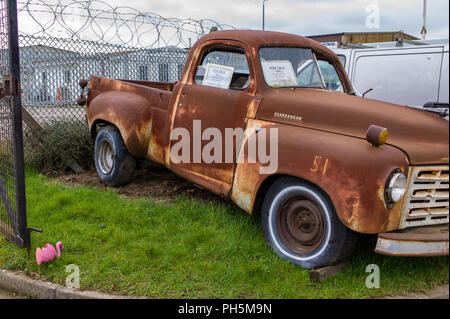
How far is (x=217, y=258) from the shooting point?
13.2ft

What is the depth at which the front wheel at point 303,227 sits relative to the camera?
11.8ft

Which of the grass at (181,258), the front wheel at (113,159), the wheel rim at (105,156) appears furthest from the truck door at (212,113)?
the wheel rim at (105,156)

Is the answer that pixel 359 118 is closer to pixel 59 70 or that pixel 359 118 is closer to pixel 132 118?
pixel 132 118

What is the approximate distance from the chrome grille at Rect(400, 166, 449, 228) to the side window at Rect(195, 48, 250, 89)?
196 centimetres

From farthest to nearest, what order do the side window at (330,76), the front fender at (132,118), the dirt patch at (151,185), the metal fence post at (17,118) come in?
1. the dirt patch at (151,185)
2. the front fender at (132,118)
3. the side window at (330,76)
4. the metal fence post at (17,118)

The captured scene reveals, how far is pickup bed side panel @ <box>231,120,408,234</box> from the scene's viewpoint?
3305mm

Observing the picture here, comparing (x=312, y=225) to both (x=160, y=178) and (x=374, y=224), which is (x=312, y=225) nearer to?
(x=374, y=224)

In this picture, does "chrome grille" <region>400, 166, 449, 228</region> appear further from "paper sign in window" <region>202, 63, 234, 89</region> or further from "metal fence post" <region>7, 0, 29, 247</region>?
"metal fence post" <region>7, 0, 29, 247</region>

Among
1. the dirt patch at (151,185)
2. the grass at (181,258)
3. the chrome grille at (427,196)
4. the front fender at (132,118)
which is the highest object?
the front fender at (132,118)

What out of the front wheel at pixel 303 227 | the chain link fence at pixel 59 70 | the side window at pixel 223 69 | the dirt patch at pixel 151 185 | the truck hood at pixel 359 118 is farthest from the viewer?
the chain link fence at pixel 59 70

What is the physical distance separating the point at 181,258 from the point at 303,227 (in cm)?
113

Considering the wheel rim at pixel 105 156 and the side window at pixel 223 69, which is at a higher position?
the side window at pixel 223 69

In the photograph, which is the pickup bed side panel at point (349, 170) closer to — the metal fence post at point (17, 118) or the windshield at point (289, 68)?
the windshield at point (289, 68)
